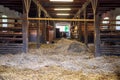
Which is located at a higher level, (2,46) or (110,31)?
(110,31)

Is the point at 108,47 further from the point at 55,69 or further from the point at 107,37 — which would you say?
the point at 55,69

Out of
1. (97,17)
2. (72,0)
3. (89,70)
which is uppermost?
(72,0)

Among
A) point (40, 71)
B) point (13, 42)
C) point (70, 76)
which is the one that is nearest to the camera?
point (70, 76)

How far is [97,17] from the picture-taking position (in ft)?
21.8

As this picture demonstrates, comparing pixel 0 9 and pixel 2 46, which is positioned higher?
pixel 0 9

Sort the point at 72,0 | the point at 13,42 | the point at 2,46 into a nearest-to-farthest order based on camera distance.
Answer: the point at 2,46, the point at 13,42, the point at 72,0

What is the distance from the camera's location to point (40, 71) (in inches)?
170

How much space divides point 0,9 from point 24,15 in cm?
760

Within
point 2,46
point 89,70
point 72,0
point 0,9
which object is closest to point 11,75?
point 89,70

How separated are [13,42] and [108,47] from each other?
3.20 metres

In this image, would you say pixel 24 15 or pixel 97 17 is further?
pixel 24 15

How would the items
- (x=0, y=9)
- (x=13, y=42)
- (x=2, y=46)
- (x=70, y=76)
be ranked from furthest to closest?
(x=0, y=9) < (x=13, y=42) < (x=2, y=46) < (x=70, y=76)

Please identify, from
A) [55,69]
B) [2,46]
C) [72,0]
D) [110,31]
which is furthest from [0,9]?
[55,69]

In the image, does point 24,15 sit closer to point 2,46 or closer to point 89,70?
point 2,46
